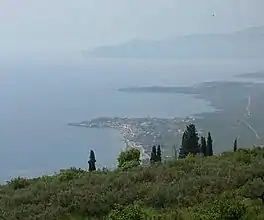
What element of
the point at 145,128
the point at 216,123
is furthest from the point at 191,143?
the point at 145,128

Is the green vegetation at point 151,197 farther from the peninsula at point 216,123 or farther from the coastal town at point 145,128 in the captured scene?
the coastal town at point 145,128

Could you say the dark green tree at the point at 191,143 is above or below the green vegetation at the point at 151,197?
above

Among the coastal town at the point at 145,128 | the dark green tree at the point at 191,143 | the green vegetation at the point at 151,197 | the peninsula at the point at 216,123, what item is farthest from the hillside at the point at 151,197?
the coastal town at the point at 145,128

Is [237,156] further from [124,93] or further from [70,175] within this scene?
[124,93]

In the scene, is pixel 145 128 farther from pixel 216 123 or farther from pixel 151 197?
pixel 151 197

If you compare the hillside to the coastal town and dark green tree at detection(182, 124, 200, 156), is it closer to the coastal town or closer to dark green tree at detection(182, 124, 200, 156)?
dark green tree at detection(182, 124, 200, 156)

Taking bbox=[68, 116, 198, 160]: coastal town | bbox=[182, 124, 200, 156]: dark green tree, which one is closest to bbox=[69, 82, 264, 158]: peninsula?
bbox=[68, 116, 198, 160]: coastal town

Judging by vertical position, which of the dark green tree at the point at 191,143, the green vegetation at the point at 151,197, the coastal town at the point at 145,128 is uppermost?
the coastal town at the point at 145,128
